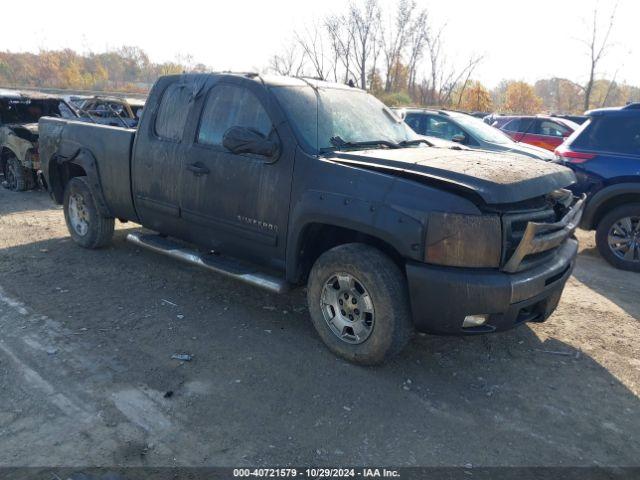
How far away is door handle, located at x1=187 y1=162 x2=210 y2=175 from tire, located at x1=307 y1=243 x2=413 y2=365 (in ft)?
4.58

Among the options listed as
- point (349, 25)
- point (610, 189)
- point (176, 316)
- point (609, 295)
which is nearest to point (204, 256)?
point (176, 316)

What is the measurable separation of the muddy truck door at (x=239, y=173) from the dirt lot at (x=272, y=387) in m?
0.75

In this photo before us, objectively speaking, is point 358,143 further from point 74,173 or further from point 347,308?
point 74,173

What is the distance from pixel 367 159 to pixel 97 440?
2481 mm

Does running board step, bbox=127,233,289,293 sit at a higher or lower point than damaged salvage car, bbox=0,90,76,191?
lower

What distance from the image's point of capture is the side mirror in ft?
12.7

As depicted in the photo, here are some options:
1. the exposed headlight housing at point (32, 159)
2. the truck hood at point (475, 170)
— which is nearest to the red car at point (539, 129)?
the truck hood at point (475, 170)

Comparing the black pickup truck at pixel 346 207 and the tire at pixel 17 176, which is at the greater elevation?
the black pickup truck at pixel 346 207

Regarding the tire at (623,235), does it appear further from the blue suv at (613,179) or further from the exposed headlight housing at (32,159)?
the exposed headlight housing at (32,159)

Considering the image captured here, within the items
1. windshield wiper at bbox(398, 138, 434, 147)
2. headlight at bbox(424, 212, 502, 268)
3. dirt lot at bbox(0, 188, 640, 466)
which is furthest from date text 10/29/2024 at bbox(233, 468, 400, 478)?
windshield wiper at bbox(398, 138, 434, 147)

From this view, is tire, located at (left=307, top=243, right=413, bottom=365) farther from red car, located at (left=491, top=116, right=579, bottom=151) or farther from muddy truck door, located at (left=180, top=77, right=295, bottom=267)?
red car, located at (left=491, top=116, right=579, bottom=151)

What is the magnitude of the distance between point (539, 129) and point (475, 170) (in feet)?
35.4

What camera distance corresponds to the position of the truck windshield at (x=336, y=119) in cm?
403

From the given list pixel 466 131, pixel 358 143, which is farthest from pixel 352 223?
pixel 466 131
